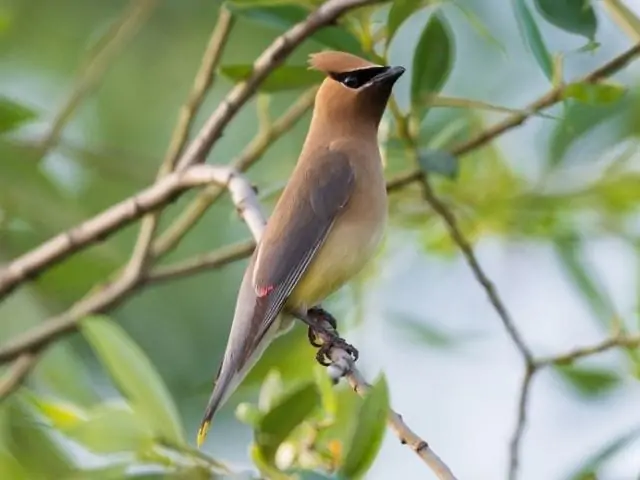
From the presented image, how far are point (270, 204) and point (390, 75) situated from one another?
58 cm

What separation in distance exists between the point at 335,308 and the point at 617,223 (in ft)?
1.80

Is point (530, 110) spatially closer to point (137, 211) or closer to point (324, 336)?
point (324, 336)

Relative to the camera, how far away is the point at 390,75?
2.29m

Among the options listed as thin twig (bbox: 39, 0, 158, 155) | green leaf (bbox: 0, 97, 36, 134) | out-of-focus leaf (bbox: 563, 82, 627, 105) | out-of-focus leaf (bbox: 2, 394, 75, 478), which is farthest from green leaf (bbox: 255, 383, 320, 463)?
thin twig (bbox: 39, 0, 158, 155)

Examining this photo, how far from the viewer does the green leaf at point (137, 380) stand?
1993 millimetres

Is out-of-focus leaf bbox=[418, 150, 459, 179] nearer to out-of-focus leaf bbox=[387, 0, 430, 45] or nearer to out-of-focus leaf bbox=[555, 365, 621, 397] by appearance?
out-of-focus leaf bbox=[387, 0, 430, 45]

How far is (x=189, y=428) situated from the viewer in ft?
11.4

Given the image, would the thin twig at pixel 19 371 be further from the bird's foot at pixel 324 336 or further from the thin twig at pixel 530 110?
the thin twig at pixel 530 110

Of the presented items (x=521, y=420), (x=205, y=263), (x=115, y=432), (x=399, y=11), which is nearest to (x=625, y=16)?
(x=399, y=11)

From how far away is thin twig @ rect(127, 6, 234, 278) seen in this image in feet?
7.65

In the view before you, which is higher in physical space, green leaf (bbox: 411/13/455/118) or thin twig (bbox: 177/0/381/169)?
thin twig (bbox: 177/0/381/169)

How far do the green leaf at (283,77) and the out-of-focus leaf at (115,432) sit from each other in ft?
1.84

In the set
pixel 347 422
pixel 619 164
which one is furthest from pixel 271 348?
pixel 619 164

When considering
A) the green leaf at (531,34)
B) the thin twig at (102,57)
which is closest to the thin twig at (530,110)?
the green leaf at (531,34)
